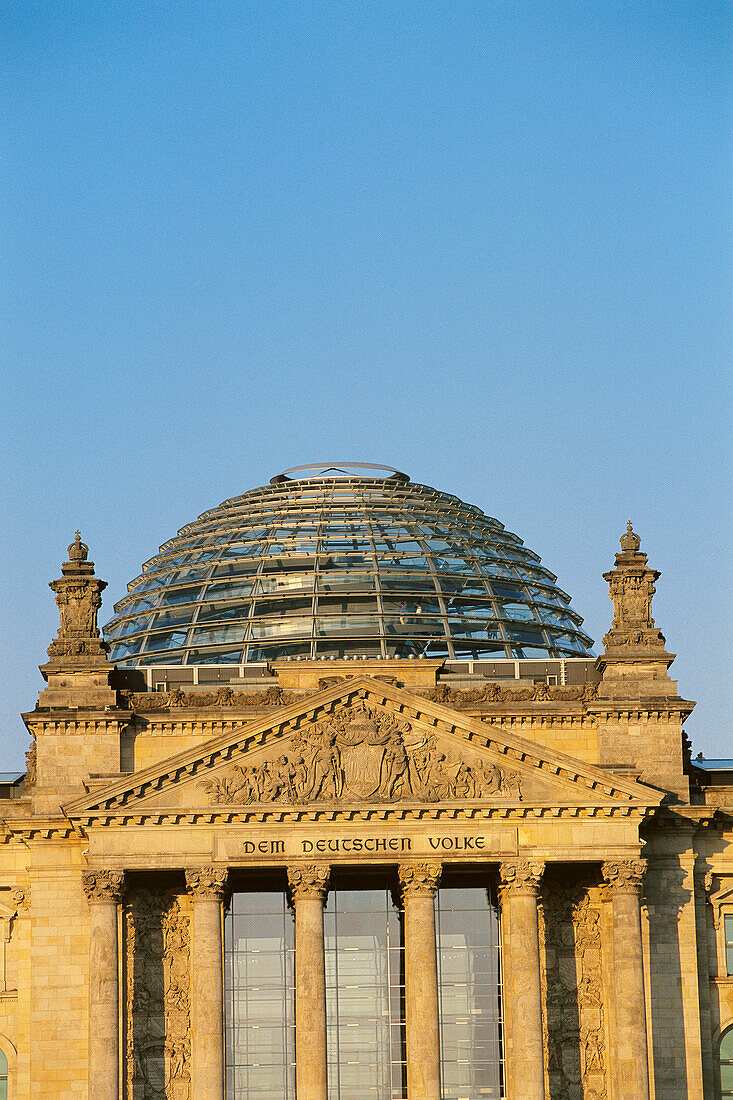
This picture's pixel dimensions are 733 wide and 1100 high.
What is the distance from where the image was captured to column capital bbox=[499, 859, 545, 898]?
75062mm

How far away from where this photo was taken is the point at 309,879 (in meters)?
74.9

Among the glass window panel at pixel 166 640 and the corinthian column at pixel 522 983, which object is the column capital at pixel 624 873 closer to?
the corinthian column at pixel 522 983

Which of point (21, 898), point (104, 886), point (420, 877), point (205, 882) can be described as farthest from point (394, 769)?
point (21, 898)

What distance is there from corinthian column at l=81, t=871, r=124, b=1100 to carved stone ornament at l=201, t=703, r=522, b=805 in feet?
15.0

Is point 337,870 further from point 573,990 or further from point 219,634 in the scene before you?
point 219,634

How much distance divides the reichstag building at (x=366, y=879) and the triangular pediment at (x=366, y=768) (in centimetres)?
9

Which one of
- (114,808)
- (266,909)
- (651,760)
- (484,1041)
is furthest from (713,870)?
(114,808)

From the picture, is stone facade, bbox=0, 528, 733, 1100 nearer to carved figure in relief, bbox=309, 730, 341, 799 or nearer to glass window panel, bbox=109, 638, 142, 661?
carved figure in relief, bbox=309, 730, 341, 799

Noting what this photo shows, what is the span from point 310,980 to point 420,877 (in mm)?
4863

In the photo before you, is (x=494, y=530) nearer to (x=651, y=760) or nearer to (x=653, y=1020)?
(x=651, y=760)

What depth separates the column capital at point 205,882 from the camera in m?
74.6

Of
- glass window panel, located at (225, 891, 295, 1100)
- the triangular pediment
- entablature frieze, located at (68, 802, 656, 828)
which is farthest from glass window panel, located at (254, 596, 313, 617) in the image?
entablature frieze, located at (68, 802, 656, 828)

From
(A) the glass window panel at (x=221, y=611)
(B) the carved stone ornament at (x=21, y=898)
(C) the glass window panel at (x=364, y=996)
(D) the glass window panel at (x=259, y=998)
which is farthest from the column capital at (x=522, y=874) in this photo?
(A) the glass window panel at (x=221, y=611)

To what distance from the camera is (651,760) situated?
262 ft
